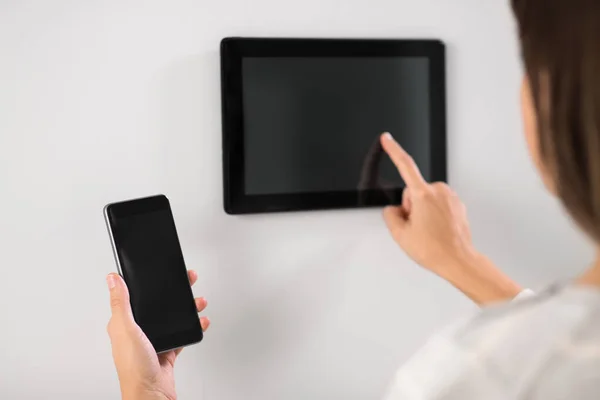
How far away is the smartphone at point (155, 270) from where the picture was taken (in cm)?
72

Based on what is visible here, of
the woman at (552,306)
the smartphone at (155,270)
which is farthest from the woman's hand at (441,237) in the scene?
the woman at (552,306)

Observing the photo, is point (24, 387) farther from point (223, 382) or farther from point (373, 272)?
point (373, 272)

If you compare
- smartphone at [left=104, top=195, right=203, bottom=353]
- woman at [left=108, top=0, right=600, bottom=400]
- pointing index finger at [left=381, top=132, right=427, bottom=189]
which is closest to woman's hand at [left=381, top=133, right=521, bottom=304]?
pointing index finger at [left=381, top=132, right=427, bottom=189]

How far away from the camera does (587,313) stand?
0.34 m

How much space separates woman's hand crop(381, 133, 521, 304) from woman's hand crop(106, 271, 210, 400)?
321mm

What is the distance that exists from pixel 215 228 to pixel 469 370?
49 cm

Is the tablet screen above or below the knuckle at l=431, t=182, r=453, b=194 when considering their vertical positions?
above

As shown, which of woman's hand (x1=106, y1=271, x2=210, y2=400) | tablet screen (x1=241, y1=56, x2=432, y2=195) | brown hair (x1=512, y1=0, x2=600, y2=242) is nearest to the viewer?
brown hair (x1=512, y1=0, x2=600, y2=242)

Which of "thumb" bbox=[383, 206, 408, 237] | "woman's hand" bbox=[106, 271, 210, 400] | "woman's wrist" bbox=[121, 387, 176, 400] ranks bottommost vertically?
"woman's wrist" bbox=[121, 387, 176, 400]

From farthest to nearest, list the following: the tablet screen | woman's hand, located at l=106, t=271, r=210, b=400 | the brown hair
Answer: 1. the tablet screen
2. woman's hand, located at l=106, t=271, r=210, b=400
3. the brown hair

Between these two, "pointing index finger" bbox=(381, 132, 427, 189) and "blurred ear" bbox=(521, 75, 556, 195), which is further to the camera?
"pointing index finger" bbox=(381, 132, 427, 189)

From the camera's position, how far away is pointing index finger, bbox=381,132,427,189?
0.78m

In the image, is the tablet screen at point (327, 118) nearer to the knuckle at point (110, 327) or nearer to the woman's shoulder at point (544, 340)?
the knuckle at point (110, 327)

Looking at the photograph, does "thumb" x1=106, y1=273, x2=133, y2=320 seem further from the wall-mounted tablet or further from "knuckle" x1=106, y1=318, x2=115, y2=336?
the wall-mounted tablet
